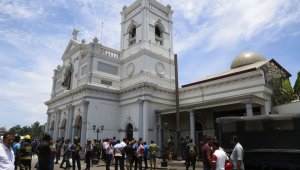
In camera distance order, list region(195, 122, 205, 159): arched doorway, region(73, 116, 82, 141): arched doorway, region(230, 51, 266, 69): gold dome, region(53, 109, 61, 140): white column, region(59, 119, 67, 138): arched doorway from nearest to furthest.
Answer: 1. region(195, 122, 205, 159): arched doorway
2. region(230, 51, 266, 69): gold dome
3. region(73, 116, 82, 141): arched doorway
4. region(59, 119, 67, 138): arched doorway
5. region(53, 109, 61, 140): white column

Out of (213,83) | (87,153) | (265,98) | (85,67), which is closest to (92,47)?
(85,67)

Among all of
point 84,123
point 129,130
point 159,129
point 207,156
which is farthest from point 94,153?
point 207,156

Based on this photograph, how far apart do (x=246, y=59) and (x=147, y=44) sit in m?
11.9

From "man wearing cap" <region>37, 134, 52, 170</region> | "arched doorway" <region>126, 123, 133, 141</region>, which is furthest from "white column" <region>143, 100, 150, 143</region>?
"man wearing cap" <region>37, 134, 52, 170</region>

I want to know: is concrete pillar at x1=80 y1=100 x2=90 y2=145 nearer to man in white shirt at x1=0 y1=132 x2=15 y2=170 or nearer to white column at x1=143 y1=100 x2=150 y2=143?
white column at x1=143 y1=100 x2=150 y2=143

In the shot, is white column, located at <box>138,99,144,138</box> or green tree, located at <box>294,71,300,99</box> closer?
green tree, located at <box>294,71,300,99</box>

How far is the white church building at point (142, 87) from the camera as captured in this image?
23.1m

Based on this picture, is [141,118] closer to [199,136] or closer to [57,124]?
[199,136]

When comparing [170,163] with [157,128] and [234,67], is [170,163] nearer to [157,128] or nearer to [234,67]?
[157,128]

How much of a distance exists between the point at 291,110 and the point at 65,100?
25.2m

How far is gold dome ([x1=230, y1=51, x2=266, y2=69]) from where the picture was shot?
27898 millimetres

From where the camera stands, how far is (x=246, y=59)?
1117 inches

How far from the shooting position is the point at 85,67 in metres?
28.6

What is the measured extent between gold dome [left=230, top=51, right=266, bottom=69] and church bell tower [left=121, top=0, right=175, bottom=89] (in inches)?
308
